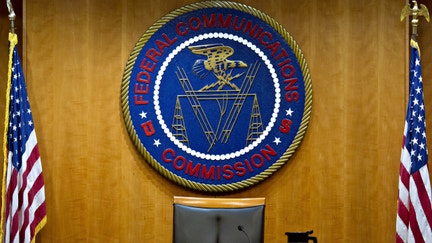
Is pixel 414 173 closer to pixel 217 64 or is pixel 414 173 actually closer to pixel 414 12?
pixel 414 12

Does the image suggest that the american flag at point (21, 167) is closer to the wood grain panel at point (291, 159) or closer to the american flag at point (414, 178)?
the wood grain panel at point (291, 159)

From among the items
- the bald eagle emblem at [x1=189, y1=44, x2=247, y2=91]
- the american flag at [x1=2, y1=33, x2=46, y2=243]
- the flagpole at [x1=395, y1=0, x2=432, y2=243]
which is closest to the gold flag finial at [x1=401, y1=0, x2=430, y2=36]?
the flagpole at [x1=395, y1=0, x2=432, y2=243]

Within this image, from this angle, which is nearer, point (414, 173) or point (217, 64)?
point (414, 173)

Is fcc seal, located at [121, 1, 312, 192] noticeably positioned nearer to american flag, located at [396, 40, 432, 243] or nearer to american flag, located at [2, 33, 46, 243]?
american flag, located at [2, 33, 46, 243]

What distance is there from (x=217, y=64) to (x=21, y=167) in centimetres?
165

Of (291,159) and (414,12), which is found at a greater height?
(414,12)

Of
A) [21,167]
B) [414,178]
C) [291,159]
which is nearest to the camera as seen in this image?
[414,178]

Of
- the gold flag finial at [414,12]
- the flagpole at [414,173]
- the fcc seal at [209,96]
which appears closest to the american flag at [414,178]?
the flagpole at [414,173]

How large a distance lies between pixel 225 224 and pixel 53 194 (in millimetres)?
1522

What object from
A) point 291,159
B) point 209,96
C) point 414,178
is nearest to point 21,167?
point 209,96

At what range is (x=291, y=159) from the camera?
4.68 meters

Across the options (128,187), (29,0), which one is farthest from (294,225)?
(29,0)

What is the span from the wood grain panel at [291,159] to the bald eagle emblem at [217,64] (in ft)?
1.38

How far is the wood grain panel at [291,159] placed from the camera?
462 centimetres
